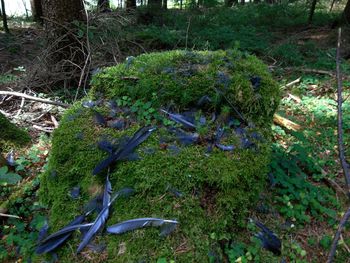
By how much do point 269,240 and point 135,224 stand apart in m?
1.07

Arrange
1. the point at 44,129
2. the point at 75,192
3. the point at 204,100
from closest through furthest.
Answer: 1. the point at 75,192
2. the point at 204,100
3. the point at 44,129

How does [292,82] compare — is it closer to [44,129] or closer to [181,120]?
[181,120]

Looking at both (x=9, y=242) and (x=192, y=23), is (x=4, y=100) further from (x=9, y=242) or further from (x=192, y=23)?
(x=192, y=23)

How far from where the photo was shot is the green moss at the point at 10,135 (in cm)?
360

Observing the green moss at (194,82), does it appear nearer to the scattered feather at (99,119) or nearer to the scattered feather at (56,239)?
the scattered feather at (99,119)

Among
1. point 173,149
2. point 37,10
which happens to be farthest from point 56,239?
point 37,10

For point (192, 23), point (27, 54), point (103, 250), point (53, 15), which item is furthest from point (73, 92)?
point (192, 23)

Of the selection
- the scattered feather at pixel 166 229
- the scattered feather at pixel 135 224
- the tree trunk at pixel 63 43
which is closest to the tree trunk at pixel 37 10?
the tree trunk at pixel 63 43

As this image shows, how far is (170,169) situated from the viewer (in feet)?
7.97

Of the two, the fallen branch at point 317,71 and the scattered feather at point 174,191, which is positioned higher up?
the scattered feather at point 174,191

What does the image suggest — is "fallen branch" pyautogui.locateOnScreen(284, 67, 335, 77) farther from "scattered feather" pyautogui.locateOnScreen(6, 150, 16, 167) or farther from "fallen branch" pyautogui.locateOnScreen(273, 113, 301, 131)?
"scattered feather" pyautogui.locateOnScreen(6, 150, 16, 167)

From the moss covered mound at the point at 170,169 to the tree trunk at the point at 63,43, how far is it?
2.48 m

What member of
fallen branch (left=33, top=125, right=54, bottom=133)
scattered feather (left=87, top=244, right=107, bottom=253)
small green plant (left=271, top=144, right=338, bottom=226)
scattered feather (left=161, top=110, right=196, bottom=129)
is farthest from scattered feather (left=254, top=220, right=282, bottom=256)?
fallen branch (left=33, top=125, right=54, bottom=133)

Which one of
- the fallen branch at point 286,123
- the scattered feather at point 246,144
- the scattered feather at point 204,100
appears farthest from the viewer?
the fallen branch at point 286,123
